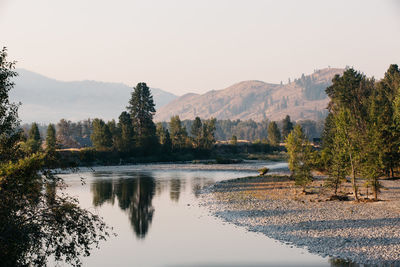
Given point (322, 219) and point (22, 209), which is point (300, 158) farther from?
point (22, 209)

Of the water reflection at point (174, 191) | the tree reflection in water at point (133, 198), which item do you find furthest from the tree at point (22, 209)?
the water reflection at point (174, 191)

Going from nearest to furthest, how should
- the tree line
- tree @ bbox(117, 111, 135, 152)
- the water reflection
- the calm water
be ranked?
the calm water < the tree line < the water reflection < tree @ bbox(117, 111, 135, 152)

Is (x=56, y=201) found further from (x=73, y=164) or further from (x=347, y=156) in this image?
(x=347, y=156)

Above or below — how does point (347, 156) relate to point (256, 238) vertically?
above

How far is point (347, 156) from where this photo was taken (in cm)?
3328

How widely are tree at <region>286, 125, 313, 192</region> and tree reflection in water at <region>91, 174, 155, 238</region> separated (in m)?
14.7

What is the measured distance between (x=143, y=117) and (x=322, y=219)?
94.4 metres

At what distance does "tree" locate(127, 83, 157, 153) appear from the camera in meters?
111

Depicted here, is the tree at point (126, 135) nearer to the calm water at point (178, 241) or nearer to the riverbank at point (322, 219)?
the calm water at point (178, 241)

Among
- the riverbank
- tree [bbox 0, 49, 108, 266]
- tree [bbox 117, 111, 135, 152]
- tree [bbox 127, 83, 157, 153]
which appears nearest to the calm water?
the riverbank

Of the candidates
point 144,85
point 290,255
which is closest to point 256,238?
point 290,255

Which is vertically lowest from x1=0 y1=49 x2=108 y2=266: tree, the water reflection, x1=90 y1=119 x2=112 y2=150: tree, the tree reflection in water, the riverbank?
the tree reflection in water

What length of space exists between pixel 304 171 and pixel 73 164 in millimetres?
26618

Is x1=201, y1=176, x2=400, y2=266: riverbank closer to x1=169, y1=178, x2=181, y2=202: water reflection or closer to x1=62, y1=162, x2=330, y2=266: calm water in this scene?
x1=62, y1=162, x2=330, y2=266: calm water
